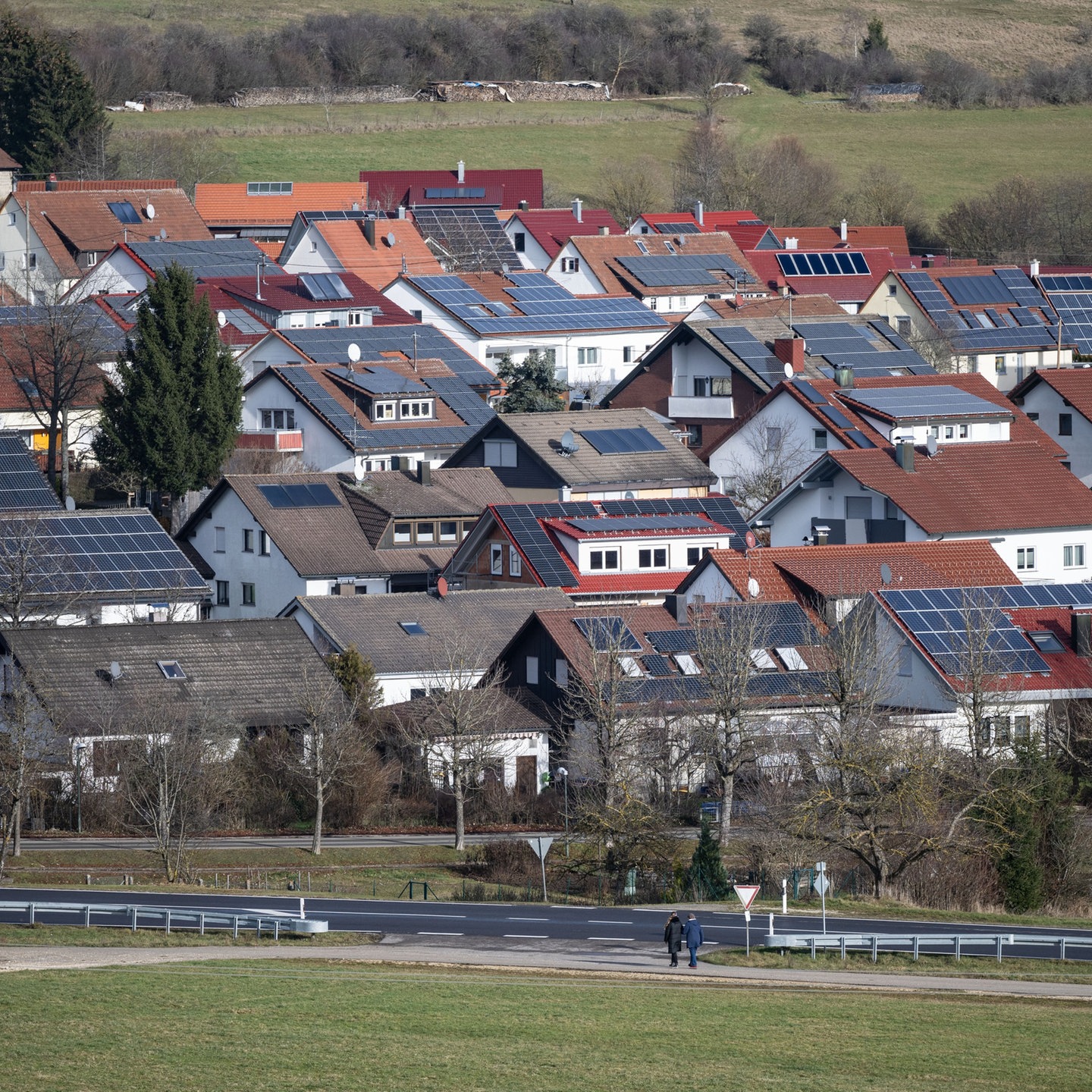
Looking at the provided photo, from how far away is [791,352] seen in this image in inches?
3246

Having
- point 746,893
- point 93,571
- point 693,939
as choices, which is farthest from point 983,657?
point 93,571

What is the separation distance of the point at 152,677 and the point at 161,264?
157 feet

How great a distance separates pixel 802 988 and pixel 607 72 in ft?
515

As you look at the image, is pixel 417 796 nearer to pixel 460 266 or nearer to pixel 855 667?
pixel 855 667

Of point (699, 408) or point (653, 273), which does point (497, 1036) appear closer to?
point (699, 408)

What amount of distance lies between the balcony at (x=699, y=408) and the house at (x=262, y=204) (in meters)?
42.7

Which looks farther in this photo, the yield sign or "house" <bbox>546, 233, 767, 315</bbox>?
"house" <bbox>546, 233, 767, 315</bbox>

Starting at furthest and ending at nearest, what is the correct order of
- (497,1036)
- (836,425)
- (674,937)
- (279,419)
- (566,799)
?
(279,419) → (836,425) → (566,799) → (674,937) → (497,1036)

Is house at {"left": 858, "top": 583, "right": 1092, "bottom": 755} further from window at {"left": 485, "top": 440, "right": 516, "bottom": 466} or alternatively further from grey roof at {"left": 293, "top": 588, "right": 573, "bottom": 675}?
window at {"left": 485, "top": 440, "right": 516, "bottom": 466}

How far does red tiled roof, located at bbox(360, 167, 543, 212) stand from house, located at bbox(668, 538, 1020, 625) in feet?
254

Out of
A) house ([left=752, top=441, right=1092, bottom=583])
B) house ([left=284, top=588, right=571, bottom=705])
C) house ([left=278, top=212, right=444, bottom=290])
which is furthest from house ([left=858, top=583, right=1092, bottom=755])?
house ([left=278, top=212, right=444, bottom=290])

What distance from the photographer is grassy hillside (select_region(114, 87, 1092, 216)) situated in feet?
491

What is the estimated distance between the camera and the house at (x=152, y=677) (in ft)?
170

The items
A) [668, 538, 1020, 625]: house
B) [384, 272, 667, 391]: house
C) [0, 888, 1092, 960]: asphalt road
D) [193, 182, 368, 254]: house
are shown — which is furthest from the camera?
[193, 182, 368, 254]: house
